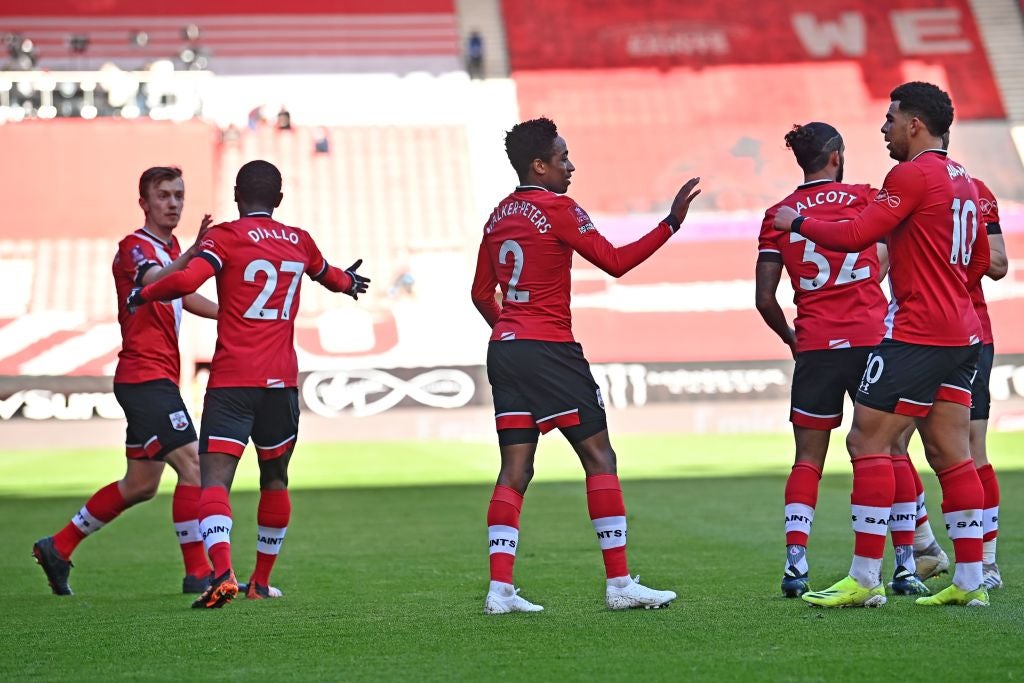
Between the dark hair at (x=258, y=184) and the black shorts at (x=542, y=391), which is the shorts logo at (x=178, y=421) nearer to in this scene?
the dark hair at (x=258, y=184)

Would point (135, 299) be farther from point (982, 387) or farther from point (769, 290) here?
point (982, 387)

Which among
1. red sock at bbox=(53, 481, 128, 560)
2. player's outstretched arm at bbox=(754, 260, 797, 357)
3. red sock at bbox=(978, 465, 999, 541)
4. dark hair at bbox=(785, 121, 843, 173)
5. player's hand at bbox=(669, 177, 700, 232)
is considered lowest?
red sock at bbox=(978, 465, 999, 541)

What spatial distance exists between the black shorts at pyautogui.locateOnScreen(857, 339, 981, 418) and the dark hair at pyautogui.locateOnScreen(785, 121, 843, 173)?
964 mm

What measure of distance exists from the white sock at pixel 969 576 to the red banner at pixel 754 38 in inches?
944

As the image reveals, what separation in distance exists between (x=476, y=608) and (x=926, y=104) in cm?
268

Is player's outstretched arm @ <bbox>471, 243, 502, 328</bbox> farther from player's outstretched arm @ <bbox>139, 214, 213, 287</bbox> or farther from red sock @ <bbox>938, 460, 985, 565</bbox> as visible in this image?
red sock @ <bbox>938, 460, 985, 565</bbox>

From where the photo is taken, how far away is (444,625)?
18.1 ft

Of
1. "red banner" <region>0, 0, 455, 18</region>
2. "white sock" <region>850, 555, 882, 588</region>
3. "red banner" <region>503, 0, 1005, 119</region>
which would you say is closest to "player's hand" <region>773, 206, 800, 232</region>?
"white sock" <region>850, 555, 882, 588</region>

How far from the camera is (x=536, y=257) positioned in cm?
579

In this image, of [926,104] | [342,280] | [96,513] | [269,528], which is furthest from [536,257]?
[96,513]

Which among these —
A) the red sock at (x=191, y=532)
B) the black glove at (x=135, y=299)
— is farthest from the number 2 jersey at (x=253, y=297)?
the red sock at (x=191, y=532)

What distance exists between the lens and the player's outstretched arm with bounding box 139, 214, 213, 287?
6254mm

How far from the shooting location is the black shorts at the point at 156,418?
270 inches

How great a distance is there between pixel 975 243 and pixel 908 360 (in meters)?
0.61
